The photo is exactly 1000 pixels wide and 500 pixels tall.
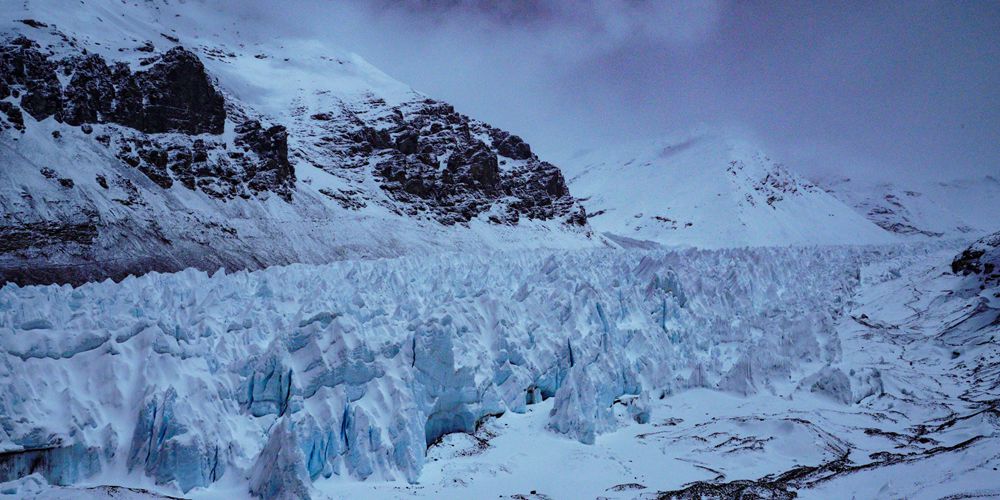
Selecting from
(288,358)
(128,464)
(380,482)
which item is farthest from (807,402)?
(128,464)

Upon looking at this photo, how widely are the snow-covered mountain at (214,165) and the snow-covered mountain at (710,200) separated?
24924 millimetres

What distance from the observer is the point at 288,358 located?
1195 centimetres

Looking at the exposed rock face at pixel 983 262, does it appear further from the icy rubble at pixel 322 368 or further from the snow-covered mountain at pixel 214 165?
the snow-covered mountain at pixel 214 165

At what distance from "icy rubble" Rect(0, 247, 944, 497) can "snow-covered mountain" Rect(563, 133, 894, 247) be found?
77.3 meters

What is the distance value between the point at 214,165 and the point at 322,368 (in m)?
49.0

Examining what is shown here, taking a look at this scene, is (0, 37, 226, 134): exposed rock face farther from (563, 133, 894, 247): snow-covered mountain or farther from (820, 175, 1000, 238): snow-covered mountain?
(820, 175, 1000, 238): snow-covered mountain

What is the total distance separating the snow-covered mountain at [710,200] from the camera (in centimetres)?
10031

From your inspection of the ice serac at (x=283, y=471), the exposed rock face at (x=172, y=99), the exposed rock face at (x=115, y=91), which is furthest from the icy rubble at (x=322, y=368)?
the exposed rock face at (x=172, y=99)

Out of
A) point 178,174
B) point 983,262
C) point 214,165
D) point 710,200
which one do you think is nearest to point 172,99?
point 214,165

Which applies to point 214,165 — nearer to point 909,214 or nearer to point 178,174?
point 178,174

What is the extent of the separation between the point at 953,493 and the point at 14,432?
1379 cm

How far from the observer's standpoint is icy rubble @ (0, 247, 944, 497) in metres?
9.64

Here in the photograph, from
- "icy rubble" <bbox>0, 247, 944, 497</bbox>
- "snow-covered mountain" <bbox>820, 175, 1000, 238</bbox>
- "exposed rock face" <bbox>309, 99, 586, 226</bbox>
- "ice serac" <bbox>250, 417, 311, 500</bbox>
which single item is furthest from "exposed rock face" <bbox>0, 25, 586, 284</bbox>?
"snow-covered mountain" <bbox>820, 175, 1000, 238</bbox>

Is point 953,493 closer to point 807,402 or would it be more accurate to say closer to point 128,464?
point 807,402
